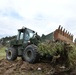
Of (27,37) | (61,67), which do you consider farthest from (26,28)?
(61,67)

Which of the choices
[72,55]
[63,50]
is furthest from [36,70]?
[72,55]

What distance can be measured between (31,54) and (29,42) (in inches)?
47.5

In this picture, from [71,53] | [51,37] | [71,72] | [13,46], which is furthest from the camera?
[13,46]

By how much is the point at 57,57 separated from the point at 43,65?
1.52 m

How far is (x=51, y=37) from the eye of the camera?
35.1 ft

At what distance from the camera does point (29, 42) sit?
12.2 m

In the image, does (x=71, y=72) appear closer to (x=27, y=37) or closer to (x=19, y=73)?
(x=19, y=73)

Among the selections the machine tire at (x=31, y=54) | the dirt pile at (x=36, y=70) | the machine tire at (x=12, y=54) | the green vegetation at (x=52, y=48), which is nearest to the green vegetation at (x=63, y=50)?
the green vegetation at (x=52, y=48)

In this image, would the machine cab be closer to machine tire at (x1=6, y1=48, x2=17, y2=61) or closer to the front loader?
the front loader

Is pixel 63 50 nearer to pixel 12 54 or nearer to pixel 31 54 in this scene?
pixel 31 54

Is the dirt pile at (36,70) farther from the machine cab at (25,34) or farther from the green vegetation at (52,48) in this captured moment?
the machine cab at (25,34)

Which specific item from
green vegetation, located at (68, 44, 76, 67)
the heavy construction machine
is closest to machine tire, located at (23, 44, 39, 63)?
the heavy construction machine

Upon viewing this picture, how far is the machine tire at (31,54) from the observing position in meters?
10.9

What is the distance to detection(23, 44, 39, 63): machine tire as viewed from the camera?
1090cm
